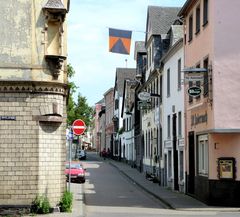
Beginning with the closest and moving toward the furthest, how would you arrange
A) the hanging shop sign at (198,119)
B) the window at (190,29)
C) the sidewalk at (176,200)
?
the sidewalk at (176,200), the hanging shop sign at (198,119), the window at (190,29)

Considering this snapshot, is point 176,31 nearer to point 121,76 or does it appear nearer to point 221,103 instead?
point 221,103

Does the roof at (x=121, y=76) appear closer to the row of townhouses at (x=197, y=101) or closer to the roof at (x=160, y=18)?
the roof at (x=160, y=18)

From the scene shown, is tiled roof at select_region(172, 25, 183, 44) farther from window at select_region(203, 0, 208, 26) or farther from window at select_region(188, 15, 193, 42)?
window at select_region(203, 0, 208, 26)

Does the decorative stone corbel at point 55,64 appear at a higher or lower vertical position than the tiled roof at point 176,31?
lower

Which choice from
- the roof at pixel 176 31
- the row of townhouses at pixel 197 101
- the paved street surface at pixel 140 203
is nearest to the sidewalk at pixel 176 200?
the paved street surface at pixel 140 203

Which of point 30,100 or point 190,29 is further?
point 190,29

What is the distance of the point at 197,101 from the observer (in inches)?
1133

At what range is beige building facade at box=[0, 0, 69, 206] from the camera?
805 inches

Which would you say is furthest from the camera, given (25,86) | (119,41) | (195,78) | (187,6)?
(187,6)

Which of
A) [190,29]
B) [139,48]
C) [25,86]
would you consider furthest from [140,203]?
[139,48]

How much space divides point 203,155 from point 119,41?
6.34 m

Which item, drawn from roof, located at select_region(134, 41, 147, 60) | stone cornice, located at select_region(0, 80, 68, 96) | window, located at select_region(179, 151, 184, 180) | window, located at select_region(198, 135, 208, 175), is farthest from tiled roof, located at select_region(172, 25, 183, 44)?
roof, located at select_region(134, 41, 147, 60)

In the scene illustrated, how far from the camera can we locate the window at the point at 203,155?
27.1 metres

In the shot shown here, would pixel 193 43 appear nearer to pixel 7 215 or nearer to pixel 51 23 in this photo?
pixel 51 23
